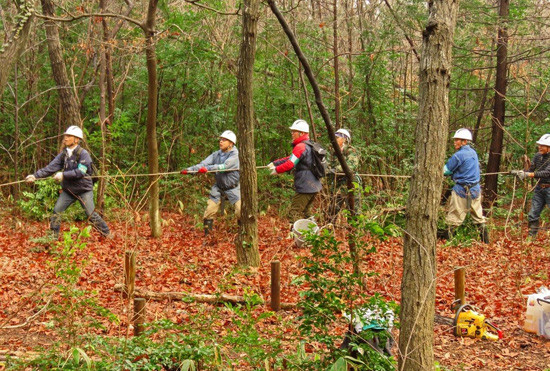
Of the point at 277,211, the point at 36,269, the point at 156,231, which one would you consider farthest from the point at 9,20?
the point at 277,211

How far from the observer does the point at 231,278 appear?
7949 mm

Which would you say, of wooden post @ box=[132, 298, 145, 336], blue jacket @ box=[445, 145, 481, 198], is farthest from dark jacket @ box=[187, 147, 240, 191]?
wooden post @ box=[132, 298, 145, 336]

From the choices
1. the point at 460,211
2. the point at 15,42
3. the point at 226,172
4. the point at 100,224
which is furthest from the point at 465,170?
the point at 15,42

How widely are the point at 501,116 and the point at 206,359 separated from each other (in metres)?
12.7

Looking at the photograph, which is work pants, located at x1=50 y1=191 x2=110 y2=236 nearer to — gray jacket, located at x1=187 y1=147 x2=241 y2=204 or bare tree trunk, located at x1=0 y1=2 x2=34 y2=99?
gray jacket, located at x1=187 y1=147 x2=241 y2=204

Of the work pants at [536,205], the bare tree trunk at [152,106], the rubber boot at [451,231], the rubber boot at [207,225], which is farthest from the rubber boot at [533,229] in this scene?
the bare tree trunk at [152,106]

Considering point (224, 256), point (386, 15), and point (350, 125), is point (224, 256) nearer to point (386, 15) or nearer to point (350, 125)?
point (350, 125)

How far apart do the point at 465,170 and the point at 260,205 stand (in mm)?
5971

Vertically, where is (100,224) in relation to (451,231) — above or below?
above

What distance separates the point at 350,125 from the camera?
16.1 meters

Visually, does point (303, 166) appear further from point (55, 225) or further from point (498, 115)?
point (498, 115)

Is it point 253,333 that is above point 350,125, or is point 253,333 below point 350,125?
below

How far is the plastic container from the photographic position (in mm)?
6691

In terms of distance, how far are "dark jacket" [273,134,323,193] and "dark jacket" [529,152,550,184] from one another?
4174mm
